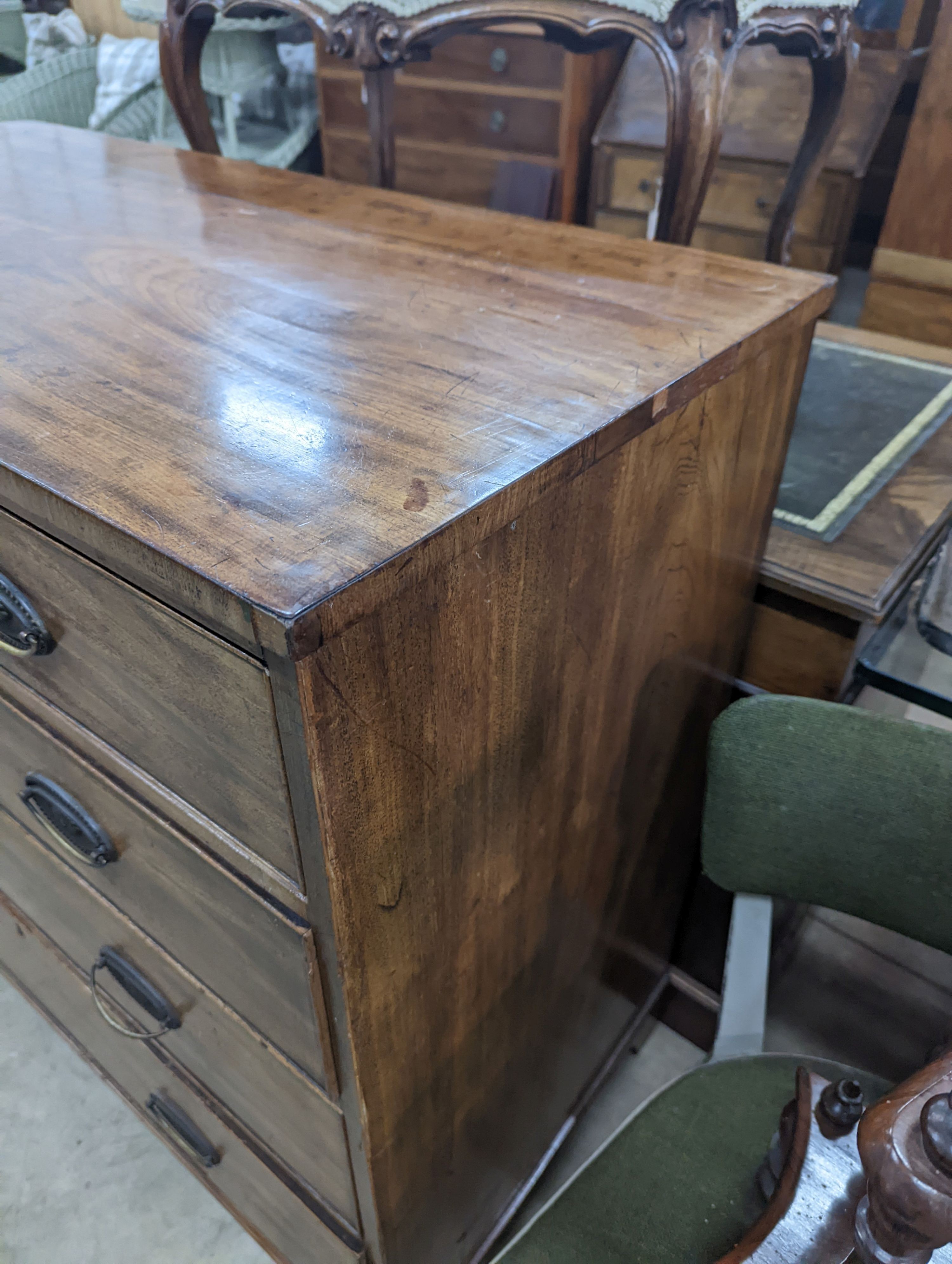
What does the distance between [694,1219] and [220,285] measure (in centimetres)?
77

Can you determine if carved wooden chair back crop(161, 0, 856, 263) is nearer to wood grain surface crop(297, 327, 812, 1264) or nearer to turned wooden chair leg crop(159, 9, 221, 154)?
turned wooden chair leg crop(159, 9, 221, 154)

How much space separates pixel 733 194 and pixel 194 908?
89.3 inches

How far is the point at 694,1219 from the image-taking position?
638 millimetres

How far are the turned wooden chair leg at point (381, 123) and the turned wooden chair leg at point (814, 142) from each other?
490mm

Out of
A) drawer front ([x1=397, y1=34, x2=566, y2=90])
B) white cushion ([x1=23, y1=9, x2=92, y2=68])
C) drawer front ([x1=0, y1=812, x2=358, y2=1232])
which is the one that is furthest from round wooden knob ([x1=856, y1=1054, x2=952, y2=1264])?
white cushion ([x1=23, y1=9, x2=92, y2=68])

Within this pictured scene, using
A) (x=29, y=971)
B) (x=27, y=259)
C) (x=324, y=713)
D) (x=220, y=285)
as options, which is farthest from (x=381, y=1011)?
(x=29, y=971)

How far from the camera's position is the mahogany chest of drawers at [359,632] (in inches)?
15.9

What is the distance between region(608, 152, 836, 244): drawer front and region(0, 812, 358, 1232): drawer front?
203cm

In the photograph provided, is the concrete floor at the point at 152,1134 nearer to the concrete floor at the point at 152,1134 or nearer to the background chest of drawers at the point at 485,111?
the concrete floor at the point at 152,1134

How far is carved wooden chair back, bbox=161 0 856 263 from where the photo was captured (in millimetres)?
829

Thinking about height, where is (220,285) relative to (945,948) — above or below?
above

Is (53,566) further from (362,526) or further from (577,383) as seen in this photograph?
(577,383)

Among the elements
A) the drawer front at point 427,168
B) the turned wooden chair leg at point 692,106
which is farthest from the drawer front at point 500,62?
the turned wooden chair leg at point 692,106

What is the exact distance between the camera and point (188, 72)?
119cm
